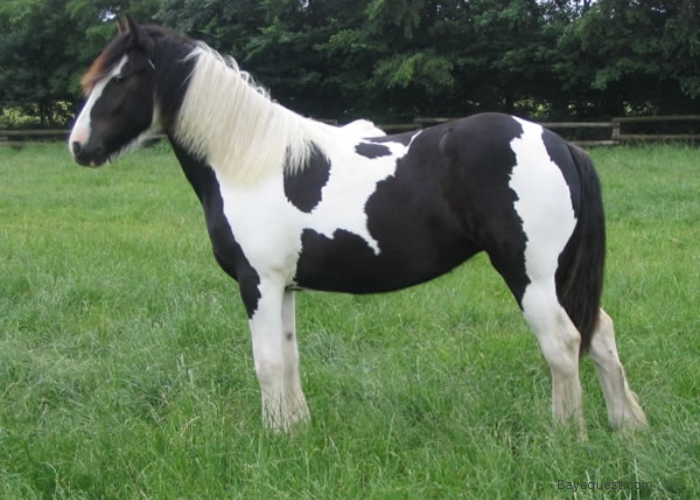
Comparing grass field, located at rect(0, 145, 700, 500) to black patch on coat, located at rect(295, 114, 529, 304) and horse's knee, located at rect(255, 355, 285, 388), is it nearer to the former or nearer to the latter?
horse's knee, located at rect(255, 355, 285, 388)

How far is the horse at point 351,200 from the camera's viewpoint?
8.84 feet

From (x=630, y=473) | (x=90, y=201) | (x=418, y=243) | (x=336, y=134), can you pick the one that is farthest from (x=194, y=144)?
(x=90, y=201)

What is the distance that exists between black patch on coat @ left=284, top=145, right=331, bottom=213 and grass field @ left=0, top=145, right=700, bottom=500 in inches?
37.6

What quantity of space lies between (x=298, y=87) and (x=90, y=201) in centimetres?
1136

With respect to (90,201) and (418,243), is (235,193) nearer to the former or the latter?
(418,243)

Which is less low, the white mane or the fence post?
the white mane

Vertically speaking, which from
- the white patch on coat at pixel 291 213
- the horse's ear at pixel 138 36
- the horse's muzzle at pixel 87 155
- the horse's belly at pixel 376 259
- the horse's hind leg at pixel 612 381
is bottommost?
the horse's hind leg at pixel 612 381

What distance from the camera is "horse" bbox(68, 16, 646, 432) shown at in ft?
8.84

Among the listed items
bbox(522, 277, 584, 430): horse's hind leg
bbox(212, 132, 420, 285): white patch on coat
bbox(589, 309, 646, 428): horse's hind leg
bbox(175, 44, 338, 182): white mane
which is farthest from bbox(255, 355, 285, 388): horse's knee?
bbox(589, 309, 646, 428): horse's hind leg

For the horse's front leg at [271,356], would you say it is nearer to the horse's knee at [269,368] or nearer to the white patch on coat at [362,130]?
the horse's knee at [269,368]

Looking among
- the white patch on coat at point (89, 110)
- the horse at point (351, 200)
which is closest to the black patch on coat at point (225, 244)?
the horse at point (351, 200)

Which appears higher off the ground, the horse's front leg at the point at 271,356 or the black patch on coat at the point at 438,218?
the black patch on coat at the point at 438,218

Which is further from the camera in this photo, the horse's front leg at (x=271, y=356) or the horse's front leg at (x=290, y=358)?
the horse's front leg at (x=290, y=358)

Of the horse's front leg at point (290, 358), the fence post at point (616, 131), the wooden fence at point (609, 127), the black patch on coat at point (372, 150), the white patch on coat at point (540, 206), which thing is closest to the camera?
the white patch on coat at point (540, 206)
